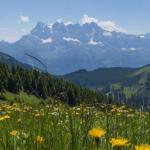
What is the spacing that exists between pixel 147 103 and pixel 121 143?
9.84 ft

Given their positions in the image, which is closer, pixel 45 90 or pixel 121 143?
pixel 121 143

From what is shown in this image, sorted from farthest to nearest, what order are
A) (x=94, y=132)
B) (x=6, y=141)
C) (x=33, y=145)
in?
(x=6, y=141)
(x=33, y=145)
(x=94, y=132)

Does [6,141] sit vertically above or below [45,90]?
below

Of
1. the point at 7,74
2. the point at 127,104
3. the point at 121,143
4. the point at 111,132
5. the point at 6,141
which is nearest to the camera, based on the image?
the point at 121,143

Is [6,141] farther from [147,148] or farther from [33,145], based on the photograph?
[147,148]

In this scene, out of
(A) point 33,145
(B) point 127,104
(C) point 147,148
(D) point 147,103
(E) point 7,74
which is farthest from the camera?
(E) point 7,74

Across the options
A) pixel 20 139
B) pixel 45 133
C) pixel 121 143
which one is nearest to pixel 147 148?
pixel 121 143

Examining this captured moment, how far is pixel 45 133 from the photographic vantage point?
4590 millimetres

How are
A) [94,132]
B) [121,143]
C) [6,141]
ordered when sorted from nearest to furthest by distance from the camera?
[121,143] → [94,132] → [6,141]

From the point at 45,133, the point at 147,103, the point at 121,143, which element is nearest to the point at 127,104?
the point at 147,103

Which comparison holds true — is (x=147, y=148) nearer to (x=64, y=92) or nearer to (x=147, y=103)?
(x=64, y=92)

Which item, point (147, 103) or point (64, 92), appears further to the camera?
point (147, 103)

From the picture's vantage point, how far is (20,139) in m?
4.11

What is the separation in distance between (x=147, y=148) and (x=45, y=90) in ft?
6.17
